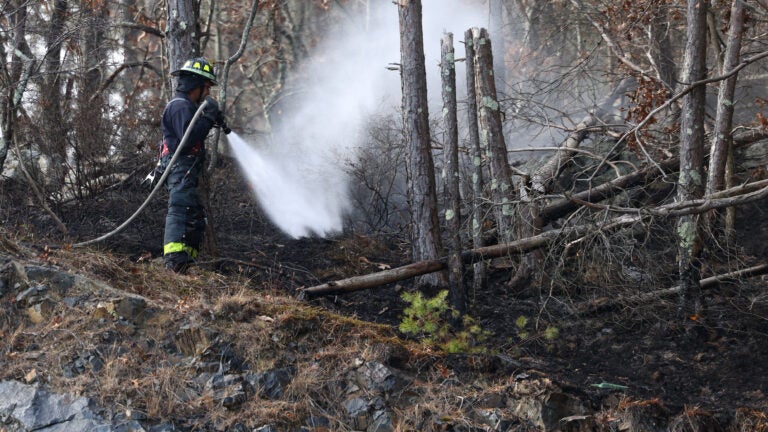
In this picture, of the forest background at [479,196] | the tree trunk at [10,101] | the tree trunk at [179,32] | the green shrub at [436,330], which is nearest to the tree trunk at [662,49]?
the forest background at [479,196]

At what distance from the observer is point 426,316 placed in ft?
23.2

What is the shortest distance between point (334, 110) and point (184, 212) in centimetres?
1222

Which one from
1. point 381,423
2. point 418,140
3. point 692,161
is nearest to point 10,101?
point 418,140

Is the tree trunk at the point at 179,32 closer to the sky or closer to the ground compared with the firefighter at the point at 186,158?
closer to the sky

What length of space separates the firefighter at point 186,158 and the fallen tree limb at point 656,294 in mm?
3890

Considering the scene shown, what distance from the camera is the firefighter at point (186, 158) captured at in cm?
729

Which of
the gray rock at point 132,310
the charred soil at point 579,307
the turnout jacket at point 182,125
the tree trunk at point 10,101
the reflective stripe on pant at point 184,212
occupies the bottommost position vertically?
the charred soil at point 579,307

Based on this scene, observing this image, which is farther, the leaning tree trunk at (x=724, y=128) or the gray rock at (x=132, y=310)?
the leaning tree trunk at (x=724, y=128)

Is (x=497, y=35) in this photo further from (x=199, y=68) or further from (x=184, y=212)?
(x=184, y=212)

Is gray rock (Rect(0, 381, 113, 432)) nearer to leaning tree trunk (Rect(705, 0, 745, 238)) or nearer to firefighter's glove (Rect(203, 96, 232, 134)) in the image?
firefighter's glove (Rect(203, 96, 232, 134))

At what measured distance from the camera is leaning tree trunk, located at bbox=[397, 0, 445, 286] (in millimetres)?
8438

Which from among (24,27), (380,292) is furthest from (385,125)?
(24,27)

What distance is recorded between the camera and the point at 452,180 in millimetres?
8500

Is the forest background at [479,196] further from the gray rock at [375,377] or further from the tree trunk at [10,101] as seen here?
the gray rock at [375,377]
